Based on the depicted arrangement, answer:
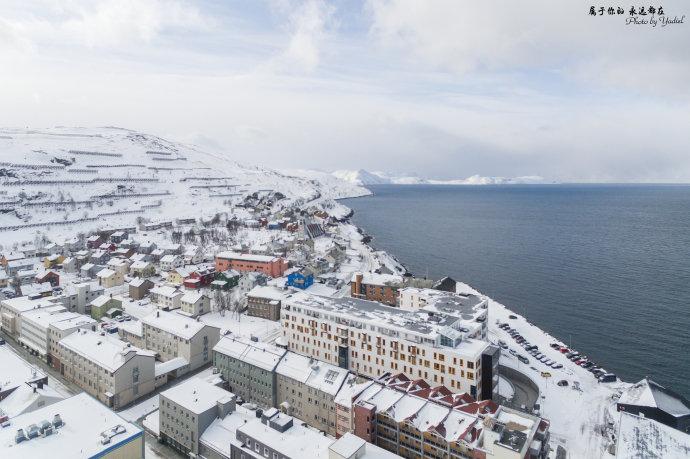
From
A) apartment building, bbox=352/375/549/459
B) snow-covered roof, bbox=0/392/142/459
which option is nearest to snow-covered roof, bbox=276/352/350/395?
apartment building, bbox=352/375/549/459

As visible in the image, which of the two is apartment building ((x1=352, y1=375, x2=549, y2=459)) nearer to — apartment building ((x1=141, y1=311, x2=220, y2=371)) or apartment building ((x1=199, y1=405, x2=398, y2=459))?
apartment building ((x1=199, y1=405, x2=398, y2=459))

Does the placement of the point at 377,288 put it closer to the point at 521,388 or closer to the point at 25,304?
the point at 521,388

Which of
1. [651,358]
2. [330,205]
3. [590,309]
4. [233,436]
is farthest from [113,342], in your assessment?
[330,205]

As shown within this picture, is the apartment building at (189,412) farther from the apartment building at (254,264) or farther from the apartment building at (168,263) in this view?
the apartment building at (168,263)

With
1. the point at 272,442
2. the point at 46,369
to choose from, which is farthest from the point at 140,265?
the point at 272,442

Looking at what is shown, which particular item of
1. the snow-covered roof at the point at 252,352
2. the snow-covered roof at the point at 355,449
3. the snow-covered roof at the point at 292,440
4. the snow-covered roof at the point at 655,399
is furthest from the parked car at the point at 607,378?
the snow-covered roof at the point at 252,352

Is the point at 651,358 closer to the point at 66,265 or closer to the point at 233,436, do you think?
the point at 233,436
